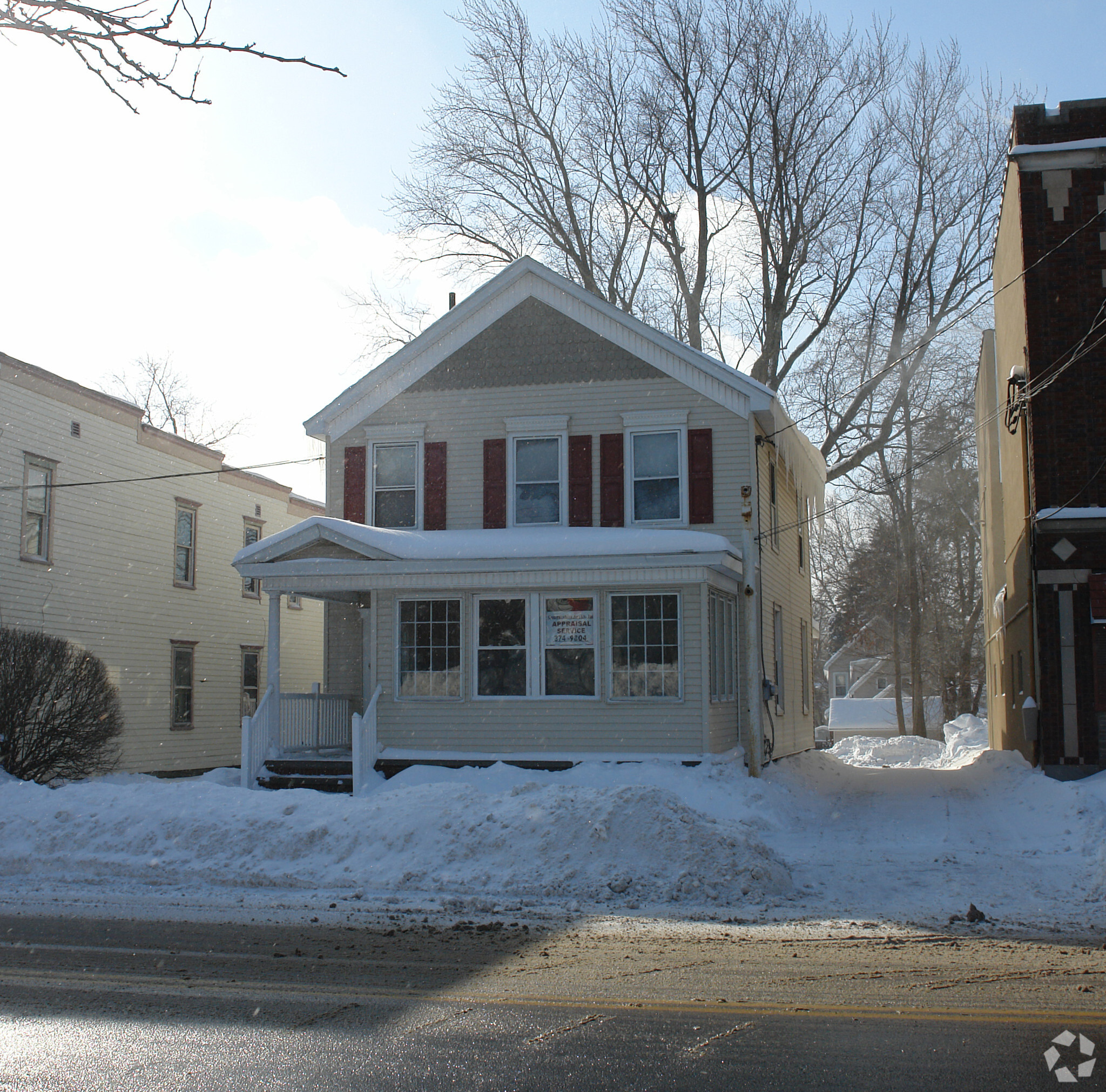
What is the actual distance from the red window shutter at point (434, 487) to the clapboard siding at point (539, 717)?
227 cm

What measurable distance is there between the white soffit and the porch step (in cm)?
614

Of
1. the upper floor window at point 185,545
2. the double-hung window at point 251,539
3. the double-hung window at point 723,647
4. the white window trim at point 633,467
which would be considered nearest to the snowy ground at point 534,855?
the double-hung window at point 723,647

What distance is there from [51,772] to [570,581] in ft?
25.6

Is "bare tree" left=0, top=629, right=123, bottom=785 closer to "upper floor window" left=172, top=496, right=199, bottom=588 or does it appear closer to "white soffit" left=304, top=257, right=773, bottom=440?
"white soffit" left=304, top=257, right=773, bottom=440

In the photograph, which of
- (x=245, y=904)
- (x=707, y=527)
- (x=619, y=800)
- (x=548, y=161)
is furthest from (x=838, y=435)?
(x=245, y=904)

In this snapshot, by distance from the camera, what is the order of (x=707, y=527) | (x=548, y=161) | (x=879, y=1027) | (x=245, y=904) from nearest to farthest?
(x=879, y=1027) → (x=245, y=904) → (x=707, y=527) → (x=548, y=161)

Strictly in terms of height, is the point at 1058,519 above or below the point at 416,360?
below

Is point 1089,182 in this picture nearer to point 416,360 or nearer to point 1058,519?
point 1058,519

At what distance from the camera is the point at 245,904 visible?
9.30m

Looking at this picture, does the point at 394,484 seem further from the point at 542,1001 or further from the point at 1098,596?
the point at 542,1001

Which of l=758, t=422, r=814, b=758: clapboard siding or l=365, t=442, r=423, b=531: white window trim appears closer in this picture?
l=365, t=442, r=423, b=531: white window trim

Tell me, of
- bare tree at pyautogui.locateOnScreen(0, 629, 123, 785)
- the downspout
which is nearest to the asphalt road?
bare tree at pyautogui.locateOnScreen(0, 629, 123, 785)

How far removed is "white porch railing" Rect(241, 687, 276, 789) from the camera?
51.3ft

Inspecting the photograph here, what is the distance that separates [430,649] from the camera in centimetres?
1677
